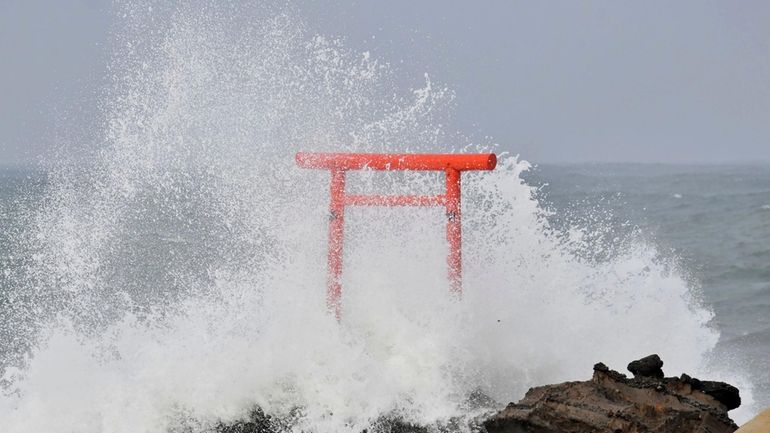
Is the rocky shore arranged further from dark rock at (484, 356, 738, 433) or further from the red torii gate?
the red torii gate

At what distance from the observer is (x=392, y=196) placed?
5.45 m

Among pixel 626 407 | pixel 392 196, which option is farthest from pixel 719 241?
pixel 626 407

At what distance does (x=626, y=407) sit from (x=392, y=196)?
7.10 ft

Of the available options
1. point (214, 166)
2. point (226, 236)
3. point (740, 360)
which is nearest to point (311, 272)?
point (214, 166)

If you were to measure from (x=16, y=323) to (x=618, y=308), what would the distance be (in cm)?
755

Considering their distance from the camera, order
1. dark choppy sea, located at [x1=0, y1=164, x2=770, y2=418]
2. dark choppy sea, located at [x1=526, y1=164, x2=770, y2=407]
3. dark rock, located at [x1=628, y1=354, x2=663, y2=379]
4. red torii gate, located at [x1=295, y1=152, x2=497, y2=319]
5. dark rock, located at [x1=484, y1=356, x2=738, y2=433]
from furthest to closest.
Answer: dark choppy sea, located at [x1=0, y1=164, x2=770, y2=418] → dark choppy sea, located at [x1=526, y1=164, x2=770, y2=407] → red torii gate, located at [x1=295, y1=152, x2=497, y2=319] → dark rock, located at [x1=628, y1=354, x2=663, y2=379] → dark rock, located at [x1=484, y1=356, x2=738, y2=433]

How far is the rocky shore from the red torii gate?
152 cm

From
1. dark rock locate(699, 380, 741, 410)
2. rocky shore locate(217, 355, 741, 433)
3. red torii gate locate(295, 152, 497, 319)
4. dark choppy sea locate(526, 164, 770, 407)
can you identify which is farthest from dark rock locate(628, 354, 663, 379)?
dark choppy sea locate(526, 164, 770, 407)

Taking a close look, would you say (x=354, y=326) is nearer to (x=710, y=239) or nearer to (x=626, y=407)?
(x=626, y=407)

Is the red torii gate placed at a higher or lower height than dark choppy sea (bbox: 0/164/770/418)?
A: higher

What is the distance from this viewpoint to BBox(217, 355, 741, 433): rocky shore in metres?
3.50

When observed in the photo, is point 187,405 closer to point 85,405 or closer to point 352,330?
point 85,405

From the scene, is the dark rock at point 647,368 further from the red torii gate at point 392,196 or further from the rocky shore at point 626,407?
the red torii gate at point 392,196

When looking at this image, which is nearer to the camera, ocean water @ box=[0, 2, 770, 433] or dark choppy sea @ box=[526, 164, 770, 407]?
Answer: ocean water @ box=[0, 2, 770, 433]
